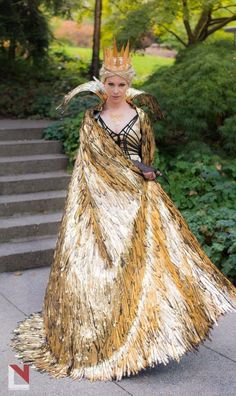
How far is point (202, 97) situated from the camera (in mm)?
7016

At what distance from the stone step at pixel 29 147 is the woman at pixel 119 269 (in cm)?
340

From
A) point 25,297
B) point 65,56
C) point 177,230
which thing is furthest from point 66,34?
point 177,230

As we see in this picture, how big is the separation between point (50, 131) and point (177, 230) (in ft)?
13.6

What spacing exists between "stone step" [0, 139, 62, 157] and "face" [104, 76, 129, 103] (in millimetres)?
3589

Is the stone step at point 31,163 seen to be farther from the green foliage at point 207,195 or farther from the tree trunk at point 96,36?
the tree trunk at point 96,36

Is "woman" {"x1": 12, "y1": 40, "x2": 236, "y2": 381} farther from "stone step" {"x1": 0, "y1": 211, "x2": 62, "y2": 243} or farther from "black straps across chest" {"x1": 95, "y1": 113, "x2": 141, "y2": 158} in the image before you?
"stone step" {"x1": 0, "y1": 211, "x2": 62, "y2": 243}

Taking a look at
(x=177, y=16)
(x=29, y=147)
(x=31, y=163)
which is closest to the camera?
(x=31, y=163)

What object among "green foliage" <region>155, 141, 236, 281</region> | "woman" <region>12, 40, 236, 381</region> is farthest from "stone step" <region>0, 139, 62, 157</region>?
"woman" <region>12, 40, 236, 381</region>

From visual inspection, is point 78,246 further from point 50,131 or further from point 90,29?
point 90,29

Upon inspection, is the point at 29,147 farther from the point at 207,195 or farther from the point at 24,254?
the point at 207,195

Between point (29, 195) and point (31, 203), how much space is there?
0.21 meters

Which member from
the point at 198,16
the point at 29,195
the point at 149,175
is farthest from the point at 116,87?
the point at 198,16

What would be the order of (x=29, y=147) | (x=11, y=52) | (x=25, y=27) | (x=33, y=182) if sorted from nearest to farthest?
(x=33, y=182) → (x=29, y=147) → (x=25, y=27) → (x=11, y=52)

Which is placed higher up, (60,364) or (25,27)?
(25,27)
